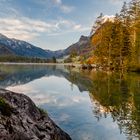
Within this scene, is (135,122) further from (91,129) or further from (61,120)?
(61,120)

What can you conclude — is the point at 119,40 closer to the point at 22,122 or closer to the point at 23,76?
the point at 23,76

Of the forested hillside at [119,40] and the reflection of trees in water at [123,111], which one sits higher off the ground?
the forested hillside at [119,40]

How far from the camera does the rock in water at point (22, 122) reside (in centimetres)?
1040

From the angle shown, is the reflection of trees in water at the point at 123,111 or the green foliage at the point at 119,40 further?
the green foliage at the point at 119,40

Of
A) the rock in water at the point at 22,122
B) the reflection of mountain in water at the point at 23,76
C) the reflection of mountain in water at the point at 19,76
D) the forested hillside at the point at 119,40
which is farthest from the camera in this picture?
the forested hillside at the point at 119,40

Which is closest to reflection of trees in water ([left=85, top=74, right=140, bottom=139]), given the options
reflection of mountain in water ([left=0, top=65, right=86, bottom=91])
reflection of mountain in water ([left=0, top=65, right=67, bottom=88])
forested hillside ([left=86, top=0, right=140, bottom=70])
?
reflection of mountain in water ([left=0, top=65, right=86, bottom=91])

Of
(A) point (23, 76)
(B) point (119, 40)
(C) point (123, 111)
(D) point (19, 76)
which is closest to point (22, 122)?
(C) point (123, 111)


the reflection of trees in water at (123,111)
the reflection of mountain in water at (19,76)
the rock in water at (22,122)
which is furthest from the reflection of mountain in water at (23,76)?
the rock in water at (22,122)

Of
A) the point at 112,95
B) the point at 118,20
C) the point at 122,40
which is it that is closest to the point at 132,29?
the point at 122,40

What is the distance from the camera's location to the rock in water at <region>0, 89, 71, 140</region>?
10.4 meters

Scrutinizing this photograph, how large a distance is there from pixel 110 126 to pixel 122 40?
3213 inches

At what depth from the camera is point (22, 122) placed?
1148cm

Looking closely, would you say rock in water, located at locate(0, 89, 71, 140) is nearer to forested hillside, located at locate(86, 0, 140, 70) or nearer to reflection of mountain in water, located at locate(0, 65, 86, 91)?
reflection of mountain in water, located at locate(0, 65, 86, 91)

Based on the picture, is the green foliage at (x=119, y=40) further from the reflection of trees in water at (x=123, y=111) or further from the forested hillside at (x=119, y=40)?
the reflection of trees in water at (x=123, y=111)
